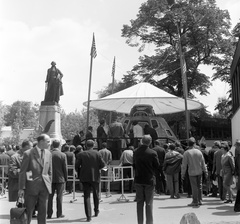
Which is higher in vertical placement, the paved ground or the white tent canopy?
the white tent canopy

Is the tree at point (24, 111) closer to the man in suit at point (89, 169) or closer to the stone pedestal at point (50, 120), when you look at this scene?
the stone pedestal at point (50, 120)

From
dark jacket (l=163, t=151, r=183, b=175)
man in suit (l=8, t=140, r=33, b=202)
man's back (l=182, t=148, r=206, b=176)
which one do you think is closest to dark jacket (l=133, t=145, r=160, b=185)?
man in suit (l=8, t=140, r=33, b=202)

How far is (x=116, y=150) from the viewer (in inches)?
653

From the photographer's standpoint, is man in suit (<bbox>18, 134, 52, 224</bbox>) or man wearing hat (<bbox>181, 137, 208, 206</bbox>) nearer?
man in suit (<bbox>18, 134, 52, 224</bbox>)

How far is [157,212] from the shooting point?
33.4 feet

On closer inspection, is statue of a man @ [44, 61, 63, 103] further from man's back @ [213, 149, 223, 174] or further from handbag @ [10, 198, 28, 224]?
handbag @ [10, 198, 28, 224]

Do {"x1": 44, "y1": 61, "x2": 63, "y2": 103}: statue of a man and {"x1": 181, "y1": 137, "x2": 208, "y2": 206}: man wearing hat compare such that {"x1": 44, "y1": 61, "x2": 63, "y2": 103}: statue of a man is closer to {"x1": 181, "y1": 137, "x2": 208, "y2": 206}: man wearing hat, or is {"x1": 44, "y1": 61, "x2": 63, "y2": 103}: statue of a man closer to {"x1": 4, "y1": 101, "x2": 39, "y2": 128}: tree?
{"x1": 181, "y1": 137, "x2": 208, "y2": 206}: man wearing hat

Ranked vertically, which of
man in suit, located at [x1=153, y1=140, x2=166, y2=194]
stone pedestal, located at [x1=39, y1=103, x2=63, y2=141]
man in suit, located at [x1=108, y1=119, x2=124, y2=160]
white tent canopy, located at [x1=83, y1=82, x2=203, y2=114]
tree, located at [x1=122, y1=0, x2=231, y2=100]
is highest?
tree, located at [x1=122, y1=0, x2=231, y2=100]

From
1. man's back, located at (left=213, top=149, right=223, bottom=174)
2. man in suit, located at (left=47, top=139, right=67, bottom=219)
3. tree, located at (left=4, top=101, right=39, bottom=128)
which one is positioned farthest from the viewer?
tree, located at (left=4, top=101, right=39, bottom=128)

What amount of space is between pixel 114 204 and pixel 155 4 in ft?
98.8

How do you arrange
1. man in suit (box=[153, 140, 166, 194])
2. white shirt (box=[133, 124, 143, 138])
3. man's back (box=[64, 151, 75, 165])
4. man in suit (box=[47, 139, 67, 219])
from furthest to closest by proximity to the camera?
white shirt (box=[133, 124, 143, 138])
man in suit (box=[153, 140, 166, 194])
man's back (box=[64, 151, 75, 165])
man in suit (box=[47, 139, 67, 219])

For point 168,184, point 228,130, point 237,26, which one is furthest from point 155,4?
point 168,184

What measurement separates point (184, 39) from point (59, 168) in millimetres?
29690

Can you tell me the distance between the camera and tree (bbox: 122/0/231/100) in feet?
123
